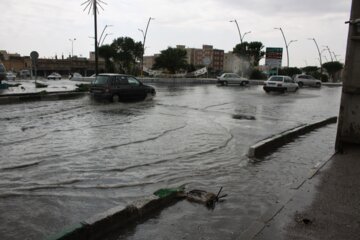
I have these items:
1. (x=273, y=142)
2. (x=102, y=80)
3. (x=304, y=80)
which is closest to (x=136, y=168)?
(x=273, y=142)

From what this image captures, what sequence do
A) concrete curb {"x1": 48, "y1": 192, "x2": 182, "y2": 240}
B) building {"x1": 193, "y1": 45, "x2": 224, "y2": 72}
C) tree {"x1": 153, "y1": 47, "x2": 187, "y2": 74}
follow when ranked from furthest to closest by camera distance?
building {"x1": 193, "y1": 45, "x2": 224, "y2": 72}, tree {"x1": 153, "y1": 47, "x2": 187, "y2": 74}, concrete curb {"x1": 48, "y1": 192, "x2": 182, "y2": 240}

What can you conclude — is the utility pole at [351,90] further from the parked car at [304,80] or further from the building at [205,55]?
the building at [205,55]

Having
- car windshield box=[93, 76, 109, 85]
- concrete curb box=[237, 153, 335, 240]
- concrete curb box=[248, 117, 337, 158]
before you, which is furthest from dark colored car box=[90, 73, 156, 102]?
concrete curb box=[237, 153, 335, 240]

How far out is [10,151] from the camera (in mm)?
7984

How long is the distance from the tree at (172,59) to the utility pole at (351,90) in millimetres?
64786

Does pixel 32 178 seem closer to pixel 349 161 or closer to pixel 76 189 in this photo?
pixel 76 189

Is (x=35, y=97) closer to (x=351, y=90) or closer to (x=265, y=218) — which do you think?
(x=351, y=90)

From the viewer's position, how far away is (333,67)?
8262 cm

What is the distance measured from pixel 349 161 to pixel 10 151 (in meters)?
7.00

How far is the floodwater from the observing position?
4.64 metres

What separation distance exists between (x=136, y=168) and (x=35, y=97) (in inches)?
554

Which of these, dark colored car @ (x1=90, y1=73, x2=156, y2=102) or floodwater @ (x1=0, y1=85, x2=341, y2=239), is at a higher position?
dark colored car @ (x1=90, y1=73, x2=156, y2=102)

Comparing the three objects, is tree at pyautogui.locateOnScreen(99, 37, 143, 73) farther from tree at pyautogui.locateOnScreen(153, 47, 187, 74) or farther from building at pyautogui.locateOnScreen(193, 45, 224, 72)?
building at pyautogui.locateOnScreen(193, 45, 224, 72)

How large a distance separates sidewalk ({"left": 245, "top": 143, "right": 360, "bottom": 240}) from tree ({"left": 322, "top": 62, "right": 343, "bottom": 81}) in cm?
8269
